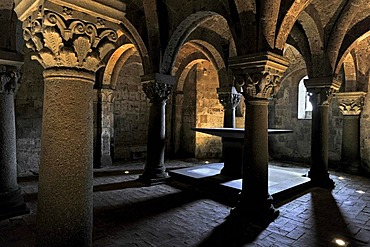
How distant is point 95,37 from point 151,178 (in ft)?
15.3

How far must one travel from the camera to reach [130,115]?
10.4 m

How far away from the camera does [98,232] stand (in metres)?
3.46

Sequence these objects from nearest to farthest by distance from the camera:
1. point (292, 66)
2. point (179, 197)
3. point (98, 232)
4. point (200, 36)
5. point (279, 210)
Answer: point (98, 232) < point (279, 210) < point (179, 197) < point (200, 36) < point (292, 66)

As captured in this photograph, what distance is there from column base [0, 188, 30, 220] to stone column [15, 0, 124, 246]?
2.68 metres

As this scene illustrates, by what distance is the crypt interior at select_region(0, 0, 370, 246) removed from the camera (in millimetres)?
1888

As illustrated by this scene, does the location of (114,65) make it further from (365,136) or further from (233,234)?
(365,136)

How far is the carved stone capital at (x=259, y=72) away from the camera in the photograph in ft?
12.8

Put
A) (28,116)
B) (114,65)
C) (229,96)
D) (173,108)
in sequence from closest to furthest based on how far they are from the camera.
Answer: (28,116)
(229,96)
(114,65)
(173,108)

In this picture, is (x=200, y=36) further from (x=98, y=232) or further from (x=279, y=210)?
(x=98, y=232)

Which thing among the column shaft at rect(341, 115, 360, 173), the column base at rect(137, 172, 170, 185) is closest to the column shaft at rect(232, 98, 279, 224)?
the column base at rect(137, 172, 170, 185)

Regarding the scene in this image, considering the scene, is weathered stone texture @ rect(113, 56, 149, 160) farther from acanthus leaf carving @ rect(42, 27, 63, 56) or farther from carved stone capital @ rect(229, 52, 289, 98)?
acanthus leaf carving @ rect(42, 27, 63, 56)

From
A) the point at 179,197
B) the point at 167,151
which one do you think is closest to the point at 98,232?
the point at 179,197

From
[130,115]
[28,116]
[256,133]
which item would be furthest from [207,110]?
[256,133]

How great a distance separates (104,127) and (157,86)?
12.7ft
